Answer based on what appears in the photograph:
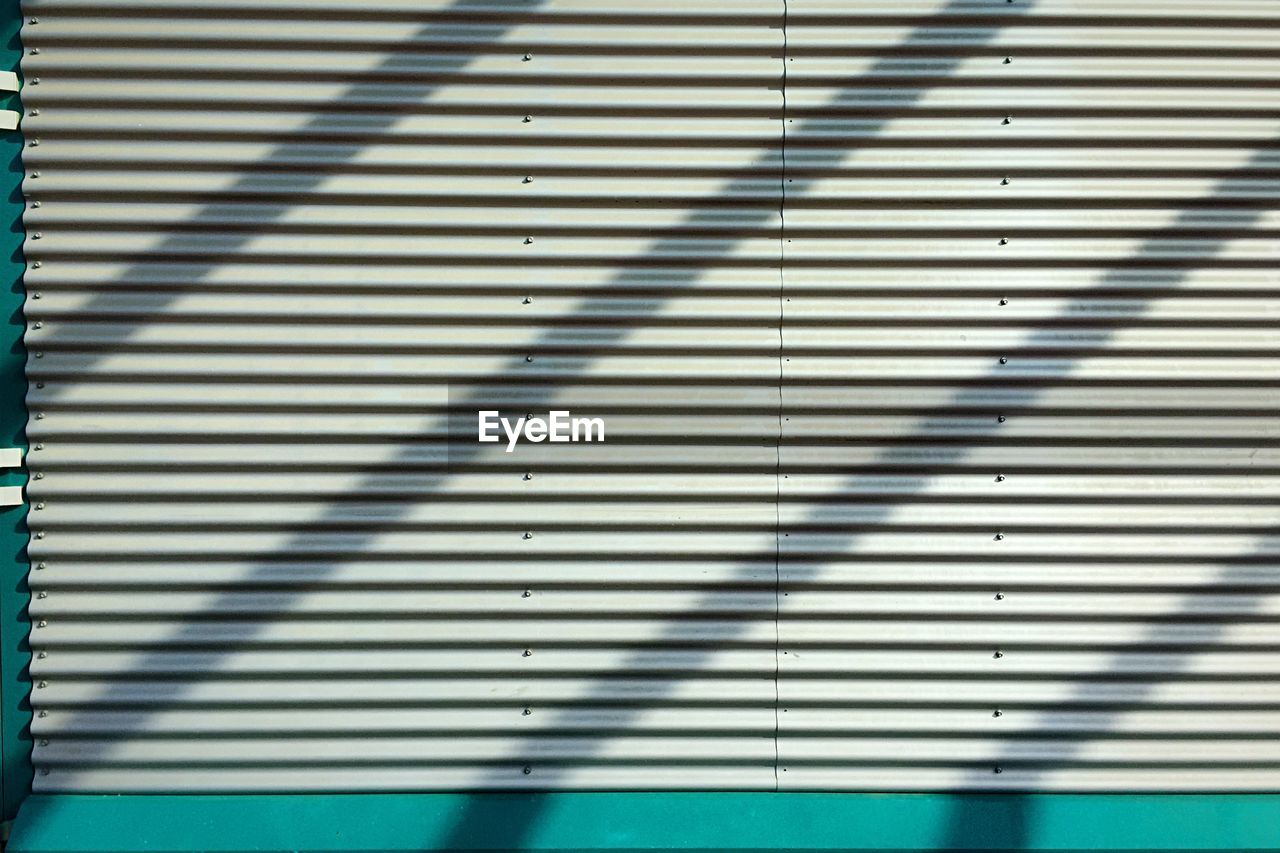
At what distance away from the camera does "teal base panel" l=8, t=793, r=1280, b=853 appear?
438cm

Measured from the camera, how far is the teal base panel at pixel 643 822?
4375mm

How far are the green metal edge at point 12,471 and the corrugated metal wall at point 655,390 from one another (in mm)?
80

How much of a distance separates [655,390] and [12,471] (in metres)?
2.40

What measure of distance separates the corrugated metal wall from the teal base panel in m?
0.09

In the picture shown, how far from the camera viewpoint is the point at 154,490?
4359 millimetres

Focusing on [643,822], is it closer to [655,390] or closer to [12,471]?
[655,390]

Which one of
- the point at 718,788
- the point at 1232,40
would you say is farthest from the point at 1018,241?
the point at 718,788

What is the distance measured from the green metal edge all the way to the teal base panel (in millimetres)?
217

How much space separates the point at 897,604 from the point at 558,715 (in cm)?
134

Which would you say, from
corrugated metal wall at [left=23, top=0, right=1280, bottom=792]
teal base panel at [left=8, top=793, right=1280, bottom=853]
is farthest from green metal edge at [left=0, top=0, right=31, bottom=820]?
teal base panel at [left=8, top=793, right=1280, bottom=853]

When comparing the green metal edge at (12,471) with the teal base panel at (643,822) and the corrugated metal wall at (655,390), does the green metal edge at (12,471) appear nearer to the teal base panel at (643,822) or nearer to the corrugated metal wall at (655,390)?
the corrugated metal wall at (655,390)

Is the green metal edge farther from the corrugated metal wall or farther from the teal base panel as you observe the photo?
the teal base panel

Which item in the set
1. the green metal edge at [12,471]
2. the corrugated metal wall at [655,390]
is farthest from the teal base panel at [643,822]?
the green metal edge at [12,471]

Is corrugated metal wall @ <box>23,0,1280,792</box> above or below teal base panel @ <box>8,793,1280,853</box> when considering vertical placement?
above
